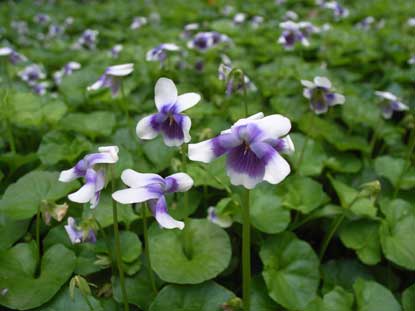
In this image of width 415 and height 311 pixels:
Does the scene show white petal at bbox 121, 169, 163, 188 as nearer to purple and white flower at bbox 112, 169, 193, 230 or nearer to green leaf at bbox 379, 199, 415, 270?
purple and white flower at bbox 112, 169, 193, 230

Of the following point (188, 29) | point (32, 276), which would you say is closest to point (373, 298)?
point (32, 276)

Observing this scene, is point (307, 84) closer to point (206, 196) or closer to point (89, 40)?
point (206, 196)

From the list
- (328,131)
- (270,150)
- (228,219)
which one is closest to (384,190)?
(328,131)

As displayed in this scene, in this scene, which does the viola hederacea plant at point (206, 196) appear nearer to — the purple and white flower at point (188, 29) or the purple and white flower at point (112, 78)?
the purple and white flower at point (112, 78)

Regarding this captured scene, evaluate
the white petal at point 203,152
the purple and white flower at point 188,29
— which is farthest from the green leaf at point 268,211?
the purple and white flower at point 188,29

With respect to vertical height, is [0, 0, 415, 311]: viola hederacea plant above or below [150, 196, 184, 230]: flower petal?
below

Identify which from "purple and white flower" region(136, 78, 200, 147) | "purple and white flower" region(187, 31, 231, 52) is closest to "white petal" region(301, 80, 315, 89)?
"purple and white flower" region(136, 78, 200, 147)
